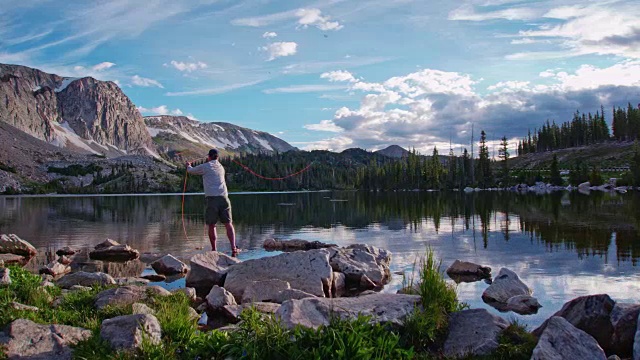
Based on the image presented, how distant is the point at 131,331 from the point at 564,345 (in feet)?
26.0

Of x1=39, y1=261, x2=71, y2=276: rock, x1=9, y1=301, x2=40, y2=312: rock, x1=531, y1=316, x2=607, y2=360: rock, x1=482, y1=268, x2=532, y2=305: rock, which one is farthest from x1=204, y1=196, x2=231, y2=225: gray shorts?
x1=531, y1=316, x2=607, y2=360: rock

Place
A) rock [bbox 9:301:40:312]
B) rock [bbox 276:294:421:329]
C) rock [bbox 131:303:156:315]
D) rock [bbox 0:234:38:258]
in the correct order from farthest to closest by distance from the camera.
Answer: rock [bbox 0:234:38:258] → rock [bbox 131:303:156:315] → rock [bbox 9:301:40:312] → rock [bbox 276:294:421:329]

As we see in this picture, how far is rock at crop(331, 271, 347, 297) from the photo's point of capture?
1767cm

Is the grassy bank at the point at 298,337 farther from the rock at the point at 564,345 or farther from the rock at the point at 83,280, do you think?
the rock at the point at 83,280

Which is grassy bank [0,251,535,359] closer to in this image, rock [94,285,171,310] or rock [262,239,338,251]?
rock [94,285,171,310]

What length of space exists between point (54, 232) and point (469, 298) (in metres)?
37.3

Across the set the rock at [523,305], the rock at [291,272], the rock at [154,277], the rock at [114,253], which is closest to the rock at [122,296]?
the rock at [291,272]

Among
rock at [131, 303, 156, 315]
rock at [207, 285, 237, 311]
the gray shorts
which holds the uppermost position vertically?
the gray shorts

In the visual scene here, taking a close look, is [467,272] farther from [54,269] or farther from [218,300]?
[54,269]

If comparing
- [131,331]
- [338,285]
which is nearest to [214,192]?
[338,285]

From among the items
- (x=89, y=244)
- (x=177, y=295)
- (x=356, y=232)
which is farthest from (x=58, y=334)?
(x=356, y=232)

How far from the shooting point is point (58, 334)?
30.2ft

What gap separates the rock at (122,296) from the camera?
40.9ft

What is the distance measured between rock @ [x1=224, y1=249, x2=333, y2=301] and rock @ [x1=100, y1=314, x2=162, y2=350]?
7566mm
